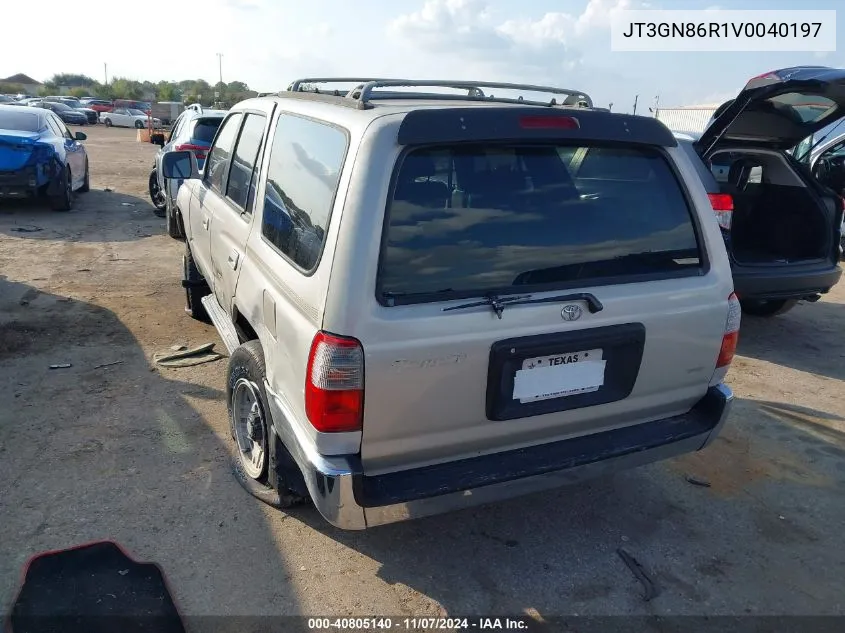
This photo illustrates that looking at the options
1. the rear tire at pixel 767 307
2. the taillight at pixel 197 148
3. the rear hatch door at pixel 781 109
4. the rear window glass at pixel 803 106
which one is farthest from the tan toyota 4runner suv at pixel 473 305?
the taillight at pixel 197 148

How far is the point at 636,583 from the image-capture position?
281 cm

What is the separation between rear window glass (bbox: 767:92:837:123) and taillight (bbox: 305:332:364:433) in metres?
4.44

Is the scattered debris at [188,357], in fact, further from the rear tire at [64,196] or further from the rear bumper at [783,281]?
the rear tire at [64,196]

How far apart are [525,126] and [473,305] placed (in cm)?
73

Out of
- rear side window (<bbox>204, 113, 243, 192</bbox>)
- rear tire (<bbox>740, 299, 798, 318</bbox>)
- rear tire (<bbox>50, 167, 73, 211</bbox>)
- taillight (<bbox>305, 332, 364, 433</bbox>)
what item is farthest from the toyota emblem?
rear tire (<bbox>50, 167, 73, 211</bbox>)

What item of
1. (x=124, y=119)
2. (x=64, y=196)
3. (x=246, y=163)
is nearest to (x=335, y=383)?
(x=246, y=163)

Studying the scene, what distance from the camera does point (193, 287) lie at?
18.5 ft

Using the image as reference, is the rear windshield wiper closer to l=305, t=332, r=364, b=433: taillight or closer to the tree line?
l=305, t=332, r=364, b=433: taillight

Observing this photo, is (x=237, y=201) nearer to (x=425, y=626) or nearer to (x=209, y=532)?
(x=209, y=532)

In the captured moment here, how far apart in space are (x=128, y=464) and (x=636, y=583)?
2616 millimetres

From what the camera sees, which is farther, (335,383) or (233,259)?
(233,259)

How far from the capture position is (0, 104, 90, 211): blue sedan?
9805mm

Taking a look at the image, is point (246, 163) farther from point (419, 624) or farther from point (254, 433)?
point (419, 624)

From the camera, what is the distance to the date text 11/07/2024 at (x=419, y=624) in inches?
99.3
